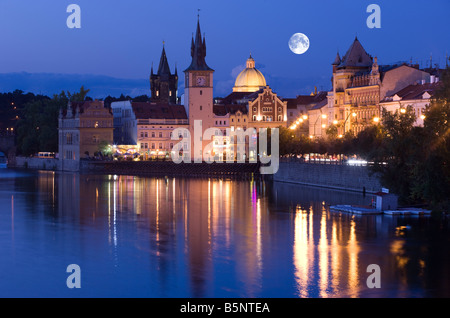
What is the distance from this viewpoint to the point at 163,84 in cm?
14625

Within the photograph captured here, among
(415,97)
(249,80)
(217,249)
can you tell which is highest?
(249,80)

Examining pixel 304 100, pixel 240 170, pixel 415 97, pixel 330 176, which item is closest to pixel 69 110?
pixel 240 170

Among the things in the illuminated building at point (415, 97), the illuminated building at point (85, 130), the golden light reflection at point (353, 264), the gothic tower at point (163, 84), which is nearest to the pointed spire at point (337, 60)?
the illuminated building at point (415, 97)

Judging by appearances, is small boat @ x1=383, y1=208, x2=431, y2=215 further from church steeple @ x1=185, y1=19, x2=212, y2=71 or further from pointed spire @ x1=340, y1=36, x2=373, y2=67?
church steeple @ x1=185, y1=19, x2=212, y2=71

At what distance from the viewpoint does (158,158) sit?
11100 centimetres

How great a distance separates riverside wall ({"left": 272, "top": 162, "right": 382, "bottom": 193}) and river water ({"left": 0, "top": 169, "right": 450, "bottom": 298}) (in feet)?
5.42

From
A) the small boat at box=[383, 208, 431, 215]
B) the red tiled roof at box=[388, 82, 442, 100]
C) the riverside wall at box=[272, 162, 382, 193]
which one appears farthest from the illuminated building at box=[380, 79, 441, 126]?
the small boat at box=[383, 208, 431, 215]

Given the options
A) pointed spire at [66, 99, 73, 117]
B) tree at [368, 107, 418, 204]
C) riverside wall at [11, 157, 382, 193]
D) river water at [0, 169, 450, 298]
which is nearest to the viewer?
river water at [0, 169, 450, 298]

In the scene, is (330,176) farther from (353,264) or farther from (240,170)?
(353,264)

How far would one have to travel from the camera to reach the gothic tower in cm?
14625

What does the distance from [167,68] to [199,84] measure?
97.0 ft

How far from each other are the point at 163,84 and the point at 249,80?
1511 centimetres

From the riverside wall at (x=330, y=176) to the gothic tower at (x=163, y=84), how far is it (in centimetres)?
6240

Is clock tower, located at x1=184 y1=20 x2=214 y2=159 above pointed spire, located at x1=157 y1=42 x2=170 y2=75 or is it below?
below
